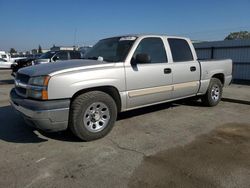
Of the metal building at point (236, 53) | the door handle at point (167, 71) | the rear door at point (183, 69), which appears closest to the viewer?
the door handle at point (167, 71)

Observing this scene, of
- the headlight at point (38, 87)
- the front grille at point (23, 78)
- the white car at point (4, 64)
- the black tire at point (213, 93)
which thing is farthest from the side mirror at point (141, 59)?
the white car at point (4, 64)

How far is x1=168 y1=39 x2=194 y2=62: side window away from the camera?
5895 mm

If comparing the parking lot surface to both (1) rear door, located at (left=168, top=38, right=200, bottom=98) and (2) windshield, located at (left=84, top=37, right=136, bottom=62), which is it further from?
(2) windshield, located at (left=84, top=37, right=136, bottom=62)

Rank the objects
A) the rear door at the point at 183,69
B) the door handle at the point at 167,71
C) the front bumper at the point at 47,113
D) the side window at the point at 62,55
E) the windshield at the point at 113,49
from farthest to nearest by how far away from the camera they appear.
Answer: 1. the side window at the point at 62,55
2. the rear door at the point at 183,69
3. the door handle at the point at 167,71
4. the windshield at the point at 113,49
5. the front bumper at the point at 47,113

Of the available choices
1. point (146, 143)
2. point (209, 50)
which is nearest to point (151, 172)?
point (146, 143)

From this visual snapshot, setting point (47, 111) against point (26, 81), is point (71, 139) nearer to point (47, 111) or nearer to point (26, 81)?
point (47, 111)

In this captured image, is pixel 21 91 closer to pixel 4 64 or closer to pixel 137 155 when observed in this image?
pixel 137 155

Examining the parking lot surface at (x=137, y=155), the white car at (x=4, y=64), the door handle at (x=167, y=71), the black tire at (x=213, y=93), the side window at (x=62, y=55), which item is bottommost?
the parking lot surface at (x=137, y=155)

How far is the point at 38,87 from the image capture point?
3.98 meters

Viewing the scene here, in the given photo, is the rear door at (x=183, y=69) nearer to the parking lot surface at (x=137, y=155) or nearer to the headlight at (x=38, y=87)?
the parking lot surface at (x=137, y=155)

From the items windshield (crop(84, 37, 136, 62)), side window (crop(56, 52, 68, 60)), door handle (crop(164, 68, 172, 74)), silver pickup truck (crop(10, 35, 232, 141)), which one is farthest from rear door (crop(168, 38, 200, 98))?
side window (crop(56, 52, 68, 60))

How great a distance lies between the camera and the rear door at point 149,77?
4953 millimetres

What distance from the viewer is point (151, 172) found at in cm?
335

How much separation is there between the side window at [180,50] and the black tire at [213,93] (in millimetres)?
1132
